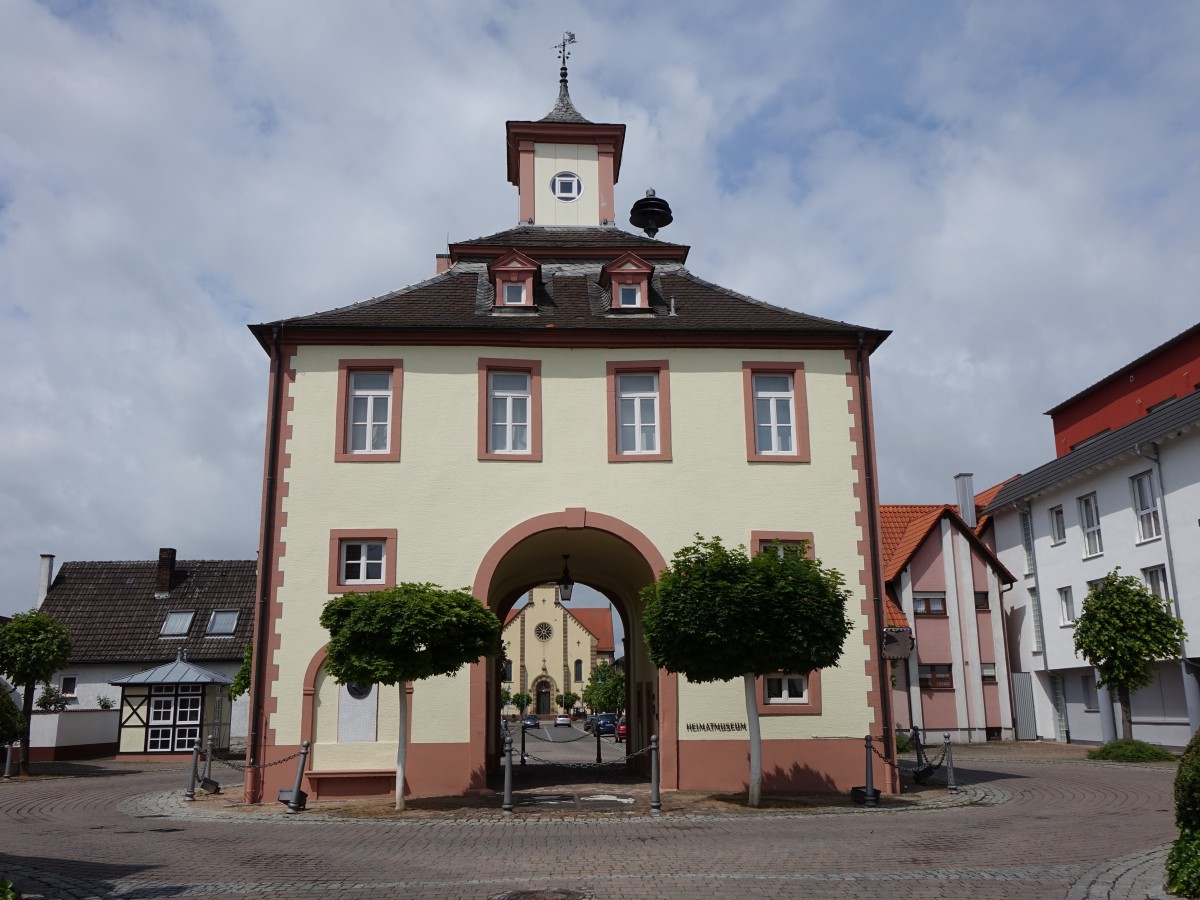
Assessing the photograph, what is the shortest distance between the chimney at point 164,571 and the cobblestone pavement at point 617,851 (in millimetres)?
22766

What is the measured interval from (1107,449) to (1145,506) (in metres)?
1.98

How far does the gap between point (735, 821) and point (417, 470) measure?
871 cm

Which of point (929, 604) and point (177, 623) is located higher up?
point (929, 604)

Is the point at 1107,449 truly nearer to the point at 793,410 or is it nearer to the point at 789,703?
the point at 793,410

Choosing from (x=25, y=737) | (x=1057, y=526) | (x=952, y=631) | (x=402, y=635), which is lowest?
(x=25, y=737)

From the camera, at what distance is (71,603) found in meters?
40.3

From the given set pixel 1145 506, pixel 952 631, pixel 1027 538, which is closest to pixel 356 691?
pixel 1145 506

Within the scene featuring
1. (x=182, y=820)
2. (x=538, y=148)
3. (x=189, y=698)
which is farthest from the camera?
(x=189, y=698)

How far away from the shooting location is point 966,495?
139 feet

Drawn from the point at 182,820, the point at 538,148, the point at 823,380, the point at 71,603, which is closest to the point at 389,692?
the point at 182,820

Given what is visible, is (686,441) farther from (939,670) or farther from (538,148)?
(939,670)

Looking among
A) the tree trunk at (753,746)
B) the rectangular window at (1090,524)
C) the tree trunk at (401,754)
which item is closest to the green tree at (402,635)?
the tree trunk at (401,754)

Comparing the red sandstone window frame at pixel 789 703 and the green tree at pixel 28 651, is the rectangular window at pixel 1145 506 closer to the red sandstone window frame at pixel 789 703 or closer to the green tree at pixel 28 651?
the red sandstone window frame at pixel 789 703

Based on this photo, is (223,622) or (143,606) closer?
(223,622)
